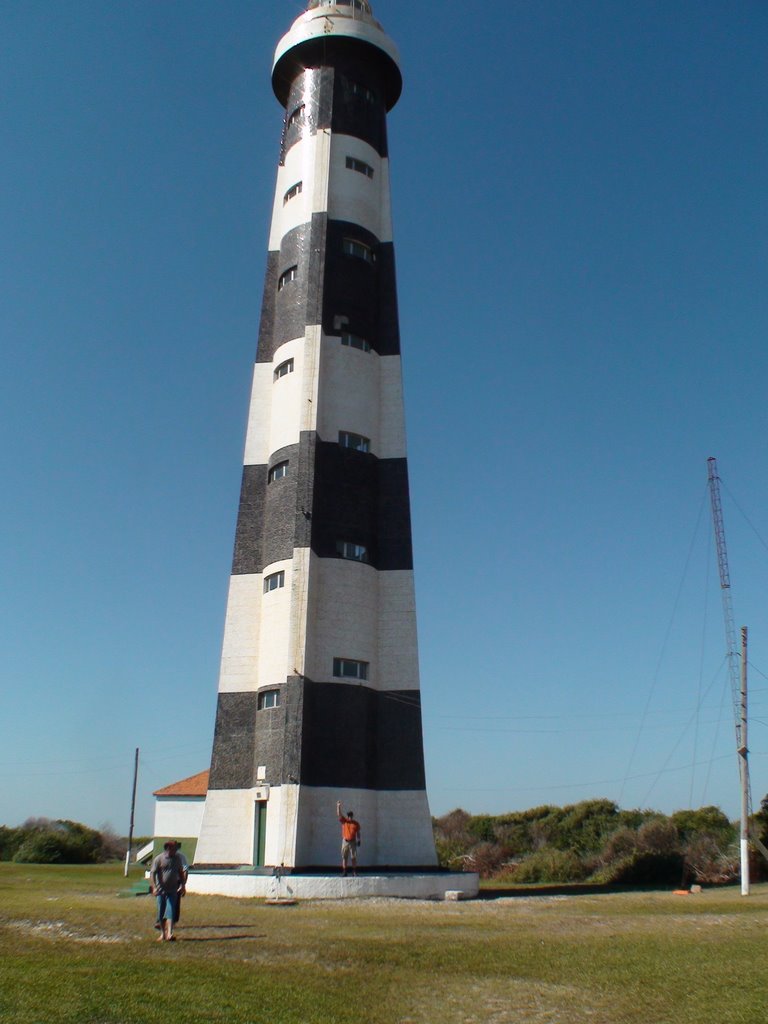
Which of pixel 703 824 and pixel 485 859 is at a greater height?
pixel 703 824

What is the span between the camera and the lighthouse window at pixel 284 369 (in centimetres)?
3347

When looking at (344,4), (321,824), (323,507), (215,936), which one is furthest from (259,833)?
(344,4)

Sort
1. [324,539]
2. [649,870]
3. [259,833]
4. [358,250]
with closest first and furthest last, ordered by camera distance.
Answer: [259,833], [324,539], [649,870], [358,250]

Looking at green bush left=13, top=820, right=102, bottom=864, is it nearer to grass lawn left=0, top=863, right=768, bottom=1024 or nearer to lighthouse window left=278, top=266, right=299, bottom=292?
grass lawn left=0, top=863, right=768, bottom=1024

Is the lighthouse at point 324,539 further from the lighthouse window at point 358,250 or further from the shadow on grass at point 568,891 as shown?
the shadow on grass at point 568,891

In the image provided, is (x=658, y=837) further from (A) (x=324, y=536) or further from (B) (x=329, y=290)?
(B) (x=329, y=290)

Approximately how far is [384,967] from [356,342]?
25519mm

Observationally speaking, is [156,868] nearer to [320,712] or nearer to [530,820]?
[320,712]

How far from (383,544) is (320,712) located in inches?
263

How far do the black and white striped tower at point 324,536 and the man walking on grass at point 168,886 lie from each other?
12.2 m

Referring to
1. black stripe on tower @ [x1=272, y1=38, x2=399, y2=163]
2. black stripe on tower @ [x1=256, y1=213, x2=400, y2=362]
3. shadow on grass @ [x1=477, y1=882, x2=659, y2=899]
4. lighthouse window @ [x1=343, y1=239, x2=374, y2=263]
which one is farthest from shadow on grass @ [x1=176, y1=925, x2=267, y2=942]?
black stripe on tower @ [x1=272, y1=38, x2=399, y2=163]

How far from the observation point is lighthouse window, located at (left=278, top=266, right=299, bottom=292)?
35.1 meters

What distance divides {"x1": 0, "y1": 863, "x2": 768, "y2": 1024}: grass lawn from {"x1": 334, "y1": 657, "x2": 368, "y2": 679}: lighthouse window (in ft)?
34.9

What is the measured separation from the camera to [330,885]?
24578mm
